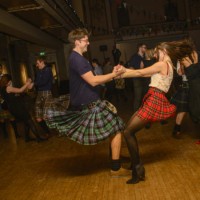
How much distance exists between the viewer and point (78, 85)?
358cm

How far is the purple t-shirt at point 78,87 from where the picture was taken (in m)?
3.52

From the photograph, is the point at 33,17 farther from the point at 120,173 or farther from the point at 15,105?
the point at 120,173

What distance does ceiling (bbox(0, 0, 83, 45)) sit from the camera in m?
6.40

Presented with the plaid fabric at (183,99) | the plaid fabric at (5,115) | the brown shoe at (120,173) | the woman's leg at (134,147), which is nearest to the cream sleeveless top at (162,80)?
the woman's leg at (134,147)

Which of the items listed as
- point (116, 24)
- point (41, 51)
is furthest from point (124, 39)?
point (41, 51)

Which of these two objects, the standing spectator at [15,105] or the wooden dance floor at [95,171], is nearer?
the wooden dance floor at [95,171]

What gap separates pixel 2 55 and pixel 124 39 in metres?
9.52

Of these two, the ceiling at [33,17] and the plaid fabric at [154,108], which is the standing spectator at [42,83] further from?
the plaid fabric at [154,108]

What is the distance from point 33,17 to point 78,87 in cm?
475

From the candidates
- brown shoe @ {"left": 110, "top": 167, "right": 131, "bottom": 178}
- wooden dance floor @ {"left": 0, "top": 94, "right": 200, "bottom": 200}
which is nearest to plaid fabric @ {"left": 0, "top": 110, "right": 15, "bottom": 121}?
wooden dance floor @ {"left": 0, "top": 94, "right": 200, "bottom": 200}

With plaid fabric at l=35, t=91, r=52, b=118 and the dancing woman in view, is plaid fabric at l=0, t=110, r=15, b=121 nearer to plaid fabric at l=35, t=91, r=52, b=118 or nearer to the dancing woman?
plaid fabric at l=35, t=91, r=52, b=118

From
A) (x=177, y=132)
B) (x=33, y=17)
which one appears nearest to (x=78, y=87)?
(x=177, y=132)

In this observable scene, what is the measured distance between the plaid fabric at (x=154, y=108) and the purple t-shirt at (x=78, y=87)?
480mm

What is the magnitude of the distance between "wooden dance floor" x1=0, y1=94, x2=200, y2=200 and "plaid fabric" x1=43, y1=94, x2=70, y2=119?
670 millimetres
